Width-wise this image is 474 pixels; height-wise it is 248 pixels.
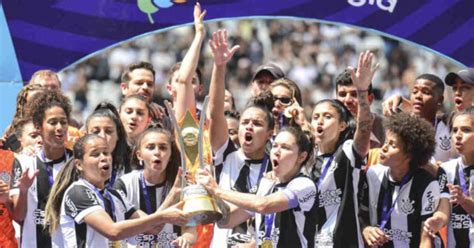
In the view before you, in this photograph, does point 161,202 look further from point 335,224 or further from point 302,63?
point 302,63

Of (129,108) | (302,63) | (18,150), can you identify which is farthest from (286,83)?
(302,63)

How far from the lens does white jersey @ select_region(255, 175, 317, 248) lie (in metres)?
9.02

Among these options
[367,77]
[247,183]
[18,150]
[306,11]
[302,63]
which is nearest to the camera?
[367,77]

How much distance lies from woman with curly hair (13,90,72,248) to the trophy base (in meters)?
1.47

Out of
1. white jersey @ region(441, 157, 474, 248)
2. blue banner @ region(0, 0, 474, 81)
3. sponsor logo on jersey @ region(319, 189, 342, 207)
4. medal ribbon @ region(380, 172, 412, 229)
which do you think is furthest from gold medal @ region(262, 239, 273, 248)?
blue banner @ region(0, 0, 474, 81)

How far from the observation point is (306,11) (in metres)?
11.2

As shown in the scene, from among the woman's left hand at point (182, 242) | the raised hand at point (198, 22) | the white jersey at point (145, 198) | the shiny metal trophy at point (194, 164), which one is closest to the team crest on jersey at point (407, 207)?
the shiny metal trophy at point (194, 164)

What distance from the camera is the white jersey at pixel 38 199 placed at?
9.77 metres

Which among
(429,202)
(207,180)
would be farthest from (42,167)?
(429,202)

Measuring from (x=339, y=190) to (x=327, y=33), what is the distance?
8.16 m

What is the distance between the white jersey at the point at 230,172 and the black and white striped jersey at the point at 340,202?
58cm

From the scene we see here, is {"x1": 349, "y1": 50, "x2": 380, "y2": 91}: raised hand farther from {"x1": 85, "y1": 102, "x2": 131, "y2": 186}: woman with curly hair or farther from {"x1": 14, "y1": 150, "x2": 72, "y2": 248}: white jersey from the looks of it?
{"x1": 14, "y1": 150, "x2": 72, "y2": 248}: white jersey

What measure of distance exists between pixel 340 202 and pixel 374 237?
1.07 feet

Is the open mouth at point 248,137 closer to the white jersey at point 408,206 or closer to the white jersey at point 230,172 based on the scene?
the white jersey at point 230,172
